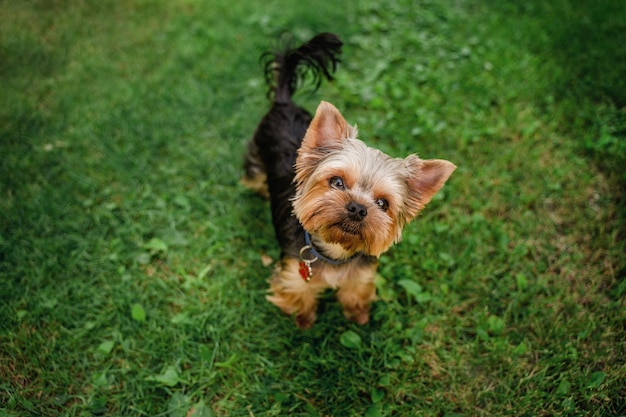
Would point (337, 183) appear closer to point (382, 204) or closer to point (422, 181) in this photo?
point (382, 204)

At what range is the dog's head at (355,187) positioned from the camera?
8.59ft

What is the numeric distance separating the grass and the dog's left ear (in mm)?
1148

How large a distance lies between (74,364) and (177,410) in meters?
0.91

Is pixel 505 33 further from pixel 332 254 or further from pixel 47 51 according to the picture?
pixel 47 51

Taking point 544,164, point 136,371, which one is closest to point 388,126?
point 544,164

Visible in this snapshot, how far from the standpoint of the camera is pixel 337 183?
8.98 ft

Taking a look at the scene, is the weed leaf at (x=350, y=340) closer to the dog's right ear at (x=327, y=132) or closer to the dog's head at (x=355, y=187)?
the dog's head at (x=355, y=187)

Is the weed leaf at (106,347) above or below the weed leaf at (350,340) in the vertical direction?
below

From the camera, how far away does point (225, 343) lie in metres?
3.46

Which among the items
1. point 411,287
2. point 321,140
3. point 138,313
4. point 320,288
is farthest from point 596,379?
point 138,313

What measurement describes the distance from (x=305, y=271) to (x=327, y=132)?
3.23ft

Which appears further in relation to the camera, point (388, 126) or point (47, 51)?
point (47, 51)

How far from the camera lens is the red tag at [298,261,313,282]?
10.1 feet

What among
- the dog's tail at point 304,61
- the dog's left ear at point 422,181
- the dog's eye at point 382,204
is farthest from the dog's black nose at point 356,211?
the dog's tail at point 304,61
